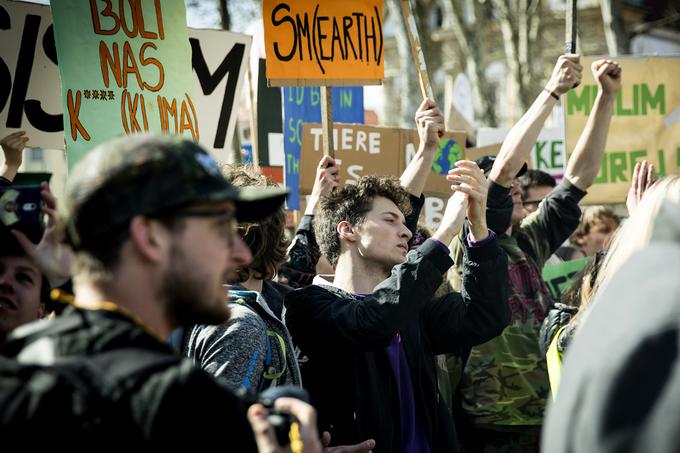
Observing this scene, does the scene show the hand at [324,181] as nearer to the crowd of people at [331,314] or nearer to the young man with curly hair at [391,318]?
the crowd of people at [331,314]

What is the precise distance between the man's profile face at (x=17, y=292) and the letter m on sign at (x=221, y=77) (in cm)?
265

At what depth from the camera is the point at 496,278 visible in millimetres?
3348

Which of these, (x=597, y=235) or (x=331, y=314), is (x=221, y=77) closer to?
(x=331, y=314)

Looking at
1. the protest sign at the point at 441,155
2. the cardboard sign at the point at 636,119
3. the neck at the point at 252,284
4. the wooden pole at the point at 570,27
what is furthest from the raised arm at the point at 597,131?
the cardboard sign at the point at 636,119

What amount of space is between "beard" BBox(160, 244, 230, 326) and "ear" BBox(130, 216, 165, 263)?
31mm

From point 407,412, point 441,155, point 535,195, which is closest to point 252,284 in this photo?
point 407,412

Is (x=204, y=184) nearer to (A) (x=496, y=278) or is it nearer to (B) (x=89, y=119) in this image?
(A) (x=496, y=278)

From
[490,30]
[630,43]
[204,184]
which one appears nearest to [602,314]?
[204,184]

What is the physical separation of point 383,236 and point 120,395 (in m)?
2.15

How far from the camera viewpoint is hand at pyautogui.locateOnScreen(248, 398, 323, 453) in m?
1.77

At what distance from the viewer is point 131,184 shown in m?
1.74

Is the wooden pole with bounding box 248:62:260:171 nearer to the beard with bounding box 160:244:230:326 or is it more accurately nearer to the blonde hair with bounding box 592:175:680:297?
the blonde hair with bounding box 592:175:680:297

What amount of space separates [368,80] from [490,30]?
32664mm

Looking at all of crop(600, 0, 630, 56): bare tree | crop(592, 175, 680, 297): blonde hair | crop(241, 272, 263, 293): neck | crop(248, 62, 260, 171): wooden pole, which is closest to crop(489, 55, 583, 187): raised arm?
crop(241, 272, 263, 293): neck
